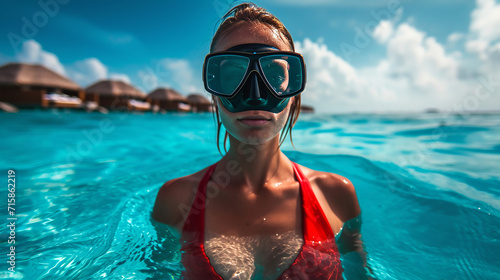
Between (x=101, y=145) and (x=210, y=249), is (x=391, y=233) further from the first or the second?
(x=101, y=145)

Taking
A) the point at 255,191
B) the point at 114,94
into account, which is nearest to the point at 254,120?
the point at 255,191

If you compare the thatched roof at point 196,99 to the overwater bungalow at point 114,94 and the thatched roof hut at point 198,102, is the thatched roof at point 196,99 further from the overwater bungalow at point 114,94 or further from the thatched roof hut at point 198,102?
the overwater bungalow at point 114,94

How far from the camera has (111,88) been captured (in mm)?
26344

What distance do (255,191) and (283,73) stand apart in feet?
2.80

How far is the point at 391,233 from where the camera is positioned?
8.00ft

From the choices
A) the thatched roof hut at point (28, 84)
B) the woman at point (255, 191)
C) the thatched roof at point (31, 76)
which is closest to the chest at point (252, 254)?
the woman at point (255, 191)

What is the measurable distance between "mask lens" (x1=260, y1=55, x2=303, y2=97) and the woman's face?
10 cm

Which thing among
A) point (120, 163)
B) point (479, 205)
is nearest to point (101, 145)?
point (120, 163)

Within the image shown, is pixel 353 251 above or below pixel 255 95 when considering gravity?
below

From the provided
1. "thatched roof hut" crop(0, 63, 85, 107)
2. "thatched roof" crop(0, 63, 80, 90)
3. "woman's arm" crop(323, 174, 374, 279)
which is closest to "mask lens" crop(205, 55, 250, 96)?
"woman's arm" crop(323, 174, 374, 279)

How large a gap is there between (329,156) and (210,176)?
152 inches

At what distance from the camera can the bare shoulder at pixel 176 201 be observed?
1688 millimetres

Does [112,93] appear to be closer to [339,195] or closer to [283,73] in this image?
[283,73]

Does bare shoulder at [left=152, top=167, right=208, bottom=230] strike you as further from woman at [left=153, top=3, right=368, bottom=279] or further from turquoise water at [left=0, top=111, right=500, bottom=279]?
turquoise water at [left=0, top=111, right=500, bottom=279]
